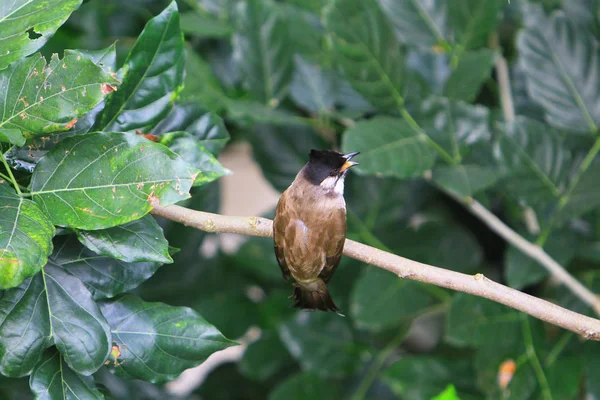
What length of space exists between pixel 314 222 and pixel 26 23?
50 cm

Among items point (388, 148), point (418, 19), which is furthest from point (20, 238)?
point (418, 19)

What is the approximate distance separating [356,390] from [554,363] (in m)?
0.55

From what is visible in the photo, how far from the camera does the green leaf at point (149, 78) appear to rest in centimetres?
94

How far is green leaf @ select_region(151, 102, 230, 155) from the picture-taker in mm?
1031

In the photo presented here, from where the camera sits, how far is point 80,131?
0.87m

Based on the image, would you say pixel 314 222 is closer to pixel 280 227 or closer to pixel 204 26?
pixel 280 227

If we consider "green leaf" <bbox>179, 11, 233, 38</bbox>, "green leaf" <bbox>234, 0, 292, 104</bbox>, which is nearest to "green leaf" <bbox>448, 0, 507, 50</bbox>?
"green leaf" <bbox>234, 0, 292, 104</bbox>

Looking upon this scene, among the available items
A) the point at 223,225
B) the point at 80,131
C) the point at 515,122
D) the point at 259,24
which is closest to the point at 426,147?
the point at 515,122

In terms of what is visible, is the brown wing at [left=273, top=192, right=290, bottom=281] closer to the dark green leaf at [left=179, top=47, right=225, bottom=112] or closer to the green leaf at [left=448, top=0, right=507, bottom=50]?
the dark green leaf at [left=179, top=47, right=225, bottom=112]

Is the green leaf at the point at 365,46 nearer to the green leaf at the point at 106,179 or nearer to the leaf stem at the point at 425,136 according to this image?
the leaf stem at the point at 425,136

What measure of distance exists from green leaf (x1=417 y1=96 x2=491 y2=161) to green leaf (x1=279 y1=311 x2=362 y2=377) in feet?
1.97

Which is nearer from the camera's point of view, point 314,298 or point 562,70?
point 314,298

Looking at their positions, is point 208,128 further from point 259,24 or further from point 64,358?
point 259,24

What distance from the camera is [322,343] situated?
171 centimetres
